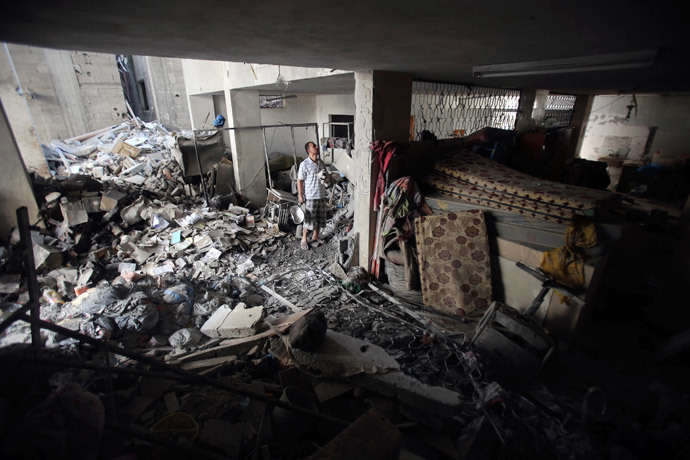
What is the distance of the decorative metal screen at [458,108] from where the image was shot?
5.88 m

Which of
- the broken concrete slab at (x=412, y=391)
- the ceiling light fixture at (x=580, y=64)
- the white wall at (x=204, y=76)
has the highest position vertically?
the white wall at (x=204, y=76)

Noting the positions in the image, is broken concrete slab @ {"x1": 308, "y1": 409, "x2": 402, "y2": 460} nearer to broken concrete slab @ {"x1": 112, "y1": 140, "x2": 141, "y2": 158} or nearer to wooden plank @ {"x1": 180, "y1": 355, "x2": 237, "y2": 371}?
wooden plank @ {"x1": 180, "y1": 355, "x2": 237, "y2": 371}

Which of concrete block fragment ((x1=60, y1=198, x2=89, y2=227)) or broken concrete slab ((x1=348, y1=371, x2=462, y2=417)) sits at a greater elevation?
concrete block fragment ((x1=60, y1=198, x2=89, y2=227))

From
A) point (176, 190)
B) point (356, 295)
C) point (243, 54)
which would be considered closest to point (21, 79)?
point (176, 190)

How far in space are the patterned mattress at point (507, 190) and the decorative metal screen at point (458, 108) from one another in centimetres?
123

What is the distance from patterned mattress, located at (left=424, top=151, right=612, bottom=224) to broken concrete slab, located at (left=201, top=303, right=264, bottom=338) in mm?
3356

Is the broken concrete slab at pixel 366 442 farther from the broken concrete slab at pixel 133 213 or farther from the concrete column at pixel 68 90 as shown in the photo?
the concrete column at pixel 68 90

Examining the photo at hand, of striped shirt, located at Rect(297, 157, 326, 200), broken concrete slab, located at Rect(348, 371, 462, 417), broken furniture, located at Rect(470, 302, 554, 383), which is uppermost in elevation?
striped shirt, located at Rect(297, 157, 326, 200)

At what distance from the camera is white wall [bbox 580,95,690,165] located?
31.2 ft

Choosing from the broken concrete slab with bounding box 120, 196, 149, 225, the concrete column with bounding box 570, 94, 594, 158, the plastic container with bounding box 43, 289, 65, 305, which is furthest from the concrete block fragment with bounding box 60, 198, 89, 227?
the concrete column with bounding box 570, 94, 594, 158

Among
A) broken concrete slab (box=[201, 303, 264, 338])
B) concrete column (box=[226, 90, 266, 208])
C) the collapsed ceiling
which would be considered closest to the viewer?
the collapsed ceiling

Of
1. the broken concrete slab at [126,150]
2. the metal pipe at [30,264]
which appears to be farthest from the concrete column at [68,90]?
the metal pipe at [30,264]

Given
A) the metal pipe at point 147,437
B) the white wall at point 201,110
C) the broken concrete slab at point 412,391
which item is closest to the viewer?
the metal pipe at point 147,437

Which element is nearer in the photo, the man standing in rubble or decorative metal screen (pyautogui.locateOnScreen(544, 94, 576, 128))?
the man standing in rubble
